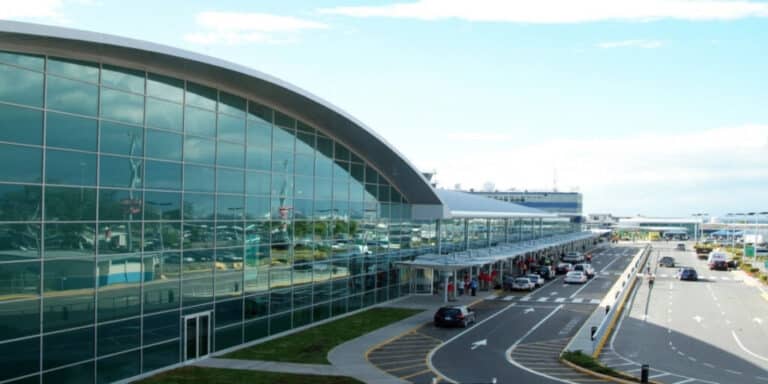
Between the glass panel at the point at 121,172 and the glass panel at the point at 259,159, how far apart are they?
6.59 metres

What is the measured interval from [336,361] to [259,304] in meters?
5.33

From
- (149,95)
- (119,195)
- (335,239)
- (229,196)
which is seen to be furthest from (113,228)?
(335,239)

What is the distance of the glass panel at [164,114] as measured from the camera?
2508 cm

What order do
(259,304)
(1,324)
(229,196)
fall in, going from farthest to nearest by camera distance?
(259,304) < (229,196) < (1,324)

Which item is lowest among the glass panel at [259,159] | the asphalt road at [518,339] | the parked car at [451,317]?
the asphalt road at [518,339]

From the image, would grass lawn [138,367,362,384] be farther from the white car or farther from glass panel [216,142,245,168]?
the white car

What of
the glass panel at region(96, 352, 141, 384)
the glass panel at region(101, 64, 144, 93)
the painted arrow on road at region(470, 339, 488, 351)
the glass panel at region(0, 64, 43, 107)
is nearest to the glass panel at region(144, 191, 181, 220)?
the glass panel at region(101, 64, 144, 93)

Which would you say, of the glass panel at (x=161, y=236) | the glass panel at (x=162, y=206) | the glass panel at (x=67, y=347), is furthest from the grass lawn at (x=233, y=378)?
the glass panel at (x=162, y=206)

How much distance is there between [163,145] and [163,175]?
1011mm

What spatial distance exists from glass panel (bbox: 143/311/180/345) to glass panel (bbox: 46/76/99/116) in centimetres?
716

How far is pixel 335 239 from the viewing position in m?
→ 38.4

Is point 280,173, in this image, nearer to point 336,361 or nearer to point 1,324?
point 336,361

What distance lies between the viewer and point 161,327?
84.6 ft

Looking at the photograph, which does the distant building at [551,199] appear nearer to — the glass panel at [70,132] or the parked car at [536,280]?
the parked car at [536,280]
